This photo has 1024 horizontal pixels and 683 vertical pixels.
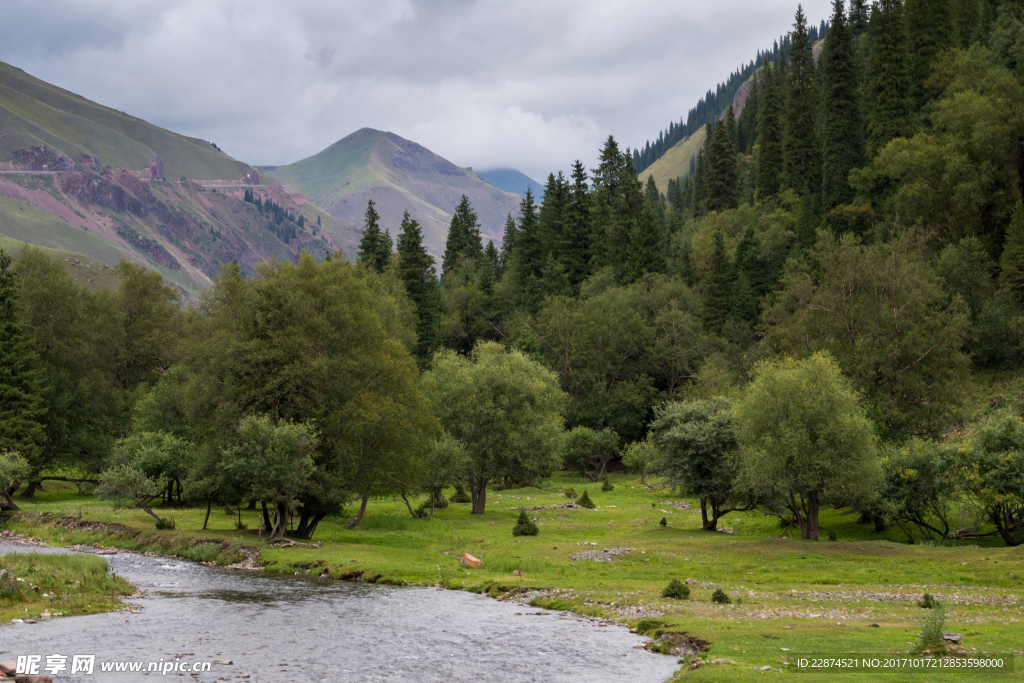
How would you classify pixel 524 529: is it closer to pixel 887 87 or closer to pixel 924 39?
pixel 887 87

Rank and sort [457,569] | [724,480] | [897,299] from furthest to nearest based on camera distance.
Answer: [897,299] < [724,480] < [457,569]

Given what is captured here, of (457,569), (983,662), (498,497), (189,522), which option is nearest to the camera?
(983,662)

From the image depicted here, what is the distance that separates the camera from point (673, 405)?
59.5m

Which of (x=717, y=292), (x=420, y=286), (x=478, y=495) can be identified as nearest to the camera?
(x=478, y=495)

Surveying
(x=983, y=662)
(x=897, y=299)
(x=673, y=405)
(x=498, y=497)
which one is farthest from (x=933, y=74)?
(x=983, y=662)

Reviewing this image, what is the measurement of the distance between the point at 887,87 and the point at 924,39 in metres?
10.4

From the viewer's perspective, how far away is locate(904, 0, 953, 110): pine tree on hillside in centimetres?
11331

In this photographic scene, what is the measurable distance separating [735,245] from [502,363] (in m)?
80.1

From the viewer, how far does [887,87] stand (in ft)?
370

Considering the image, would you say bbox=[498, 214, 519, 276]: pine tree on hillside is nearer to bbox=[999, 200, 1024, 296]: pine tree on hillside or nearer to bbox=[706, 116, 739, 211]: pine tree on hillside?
bbox=[706, 116, 739, 211]: pine tree on hillside

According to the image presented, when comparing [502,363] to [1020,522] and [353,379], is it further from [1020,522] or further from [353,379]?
[1020,522]

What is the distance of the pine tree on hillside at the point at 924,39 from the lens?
11331 cm

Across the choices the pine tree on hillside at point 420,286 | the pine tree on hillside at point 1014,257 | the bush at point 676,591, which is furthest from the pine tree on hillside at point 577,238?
the bush at point 676,591

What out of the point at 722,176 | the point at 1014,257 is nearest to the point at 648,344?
the point at 1014,257
